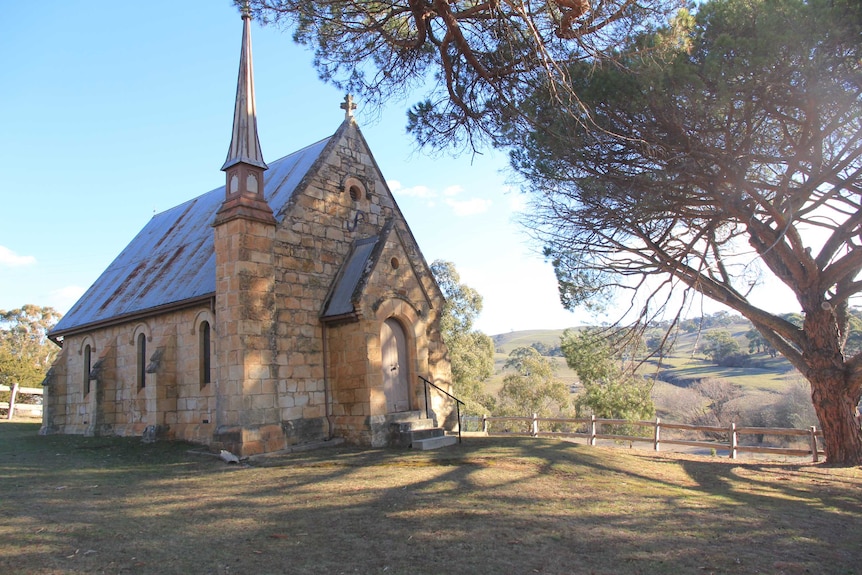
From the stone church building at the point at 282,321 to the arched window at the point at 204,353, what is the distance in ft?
0.11

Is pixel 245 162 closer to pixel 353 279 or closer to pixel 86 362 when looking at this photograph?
pixel 353 279

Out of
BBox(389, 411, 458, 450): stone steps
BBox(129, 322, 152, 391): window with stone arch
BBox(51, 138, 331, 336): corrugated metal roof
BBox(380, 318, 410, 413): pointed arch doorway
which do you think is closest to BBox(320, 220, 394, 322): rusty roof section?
BBox(380, 318, 410, 413): pointed arch doorway

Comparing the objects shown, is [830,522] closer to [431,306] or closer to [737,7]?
[737,7]

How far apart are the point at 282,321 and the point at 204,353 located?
8.59ft

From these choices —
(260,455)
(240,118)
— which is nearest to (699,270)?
(260,455)

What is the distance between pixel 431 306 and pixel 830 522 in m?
9.98

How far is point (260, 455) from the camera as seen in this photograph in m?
11.6

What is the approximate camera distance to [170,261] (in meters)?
17.4

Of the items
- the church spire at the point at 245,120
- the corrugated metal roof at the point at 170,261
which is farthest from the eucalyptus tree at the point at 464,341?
the church spire at the point at 245,120

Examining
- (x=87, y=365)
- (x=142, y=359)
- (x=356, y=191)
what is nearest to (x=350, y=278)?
(x=356, y=191)

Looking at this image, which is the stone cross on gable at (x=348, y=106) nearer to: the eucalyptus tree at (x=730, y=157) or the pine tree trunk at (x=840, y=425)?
the eucalyptus tree at (x=730, y=157)

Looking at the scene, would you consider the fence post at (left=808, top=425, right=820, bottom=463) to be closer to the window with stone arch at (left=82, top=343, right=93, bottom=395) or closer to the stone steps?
the stone steps

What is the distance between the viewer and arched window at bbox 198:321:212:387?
14.0m

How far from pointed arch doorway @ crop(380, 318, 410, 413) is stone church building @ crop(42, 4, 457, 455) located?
4 cm
